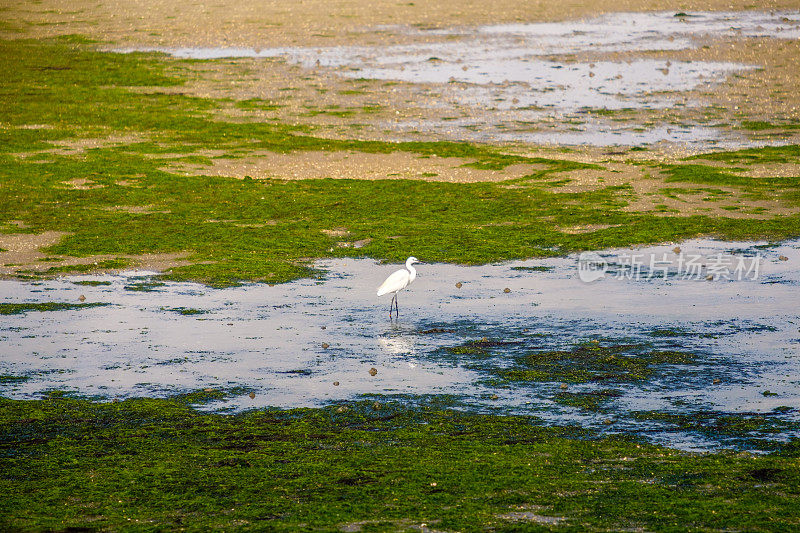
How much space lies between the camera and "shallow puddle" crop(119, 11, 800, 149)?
23.4 meters

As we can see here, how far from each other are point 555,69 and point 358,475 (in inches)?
970

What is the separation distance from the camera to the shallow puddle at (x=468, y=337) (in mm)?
10219

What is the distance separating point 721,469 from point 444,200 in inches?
412

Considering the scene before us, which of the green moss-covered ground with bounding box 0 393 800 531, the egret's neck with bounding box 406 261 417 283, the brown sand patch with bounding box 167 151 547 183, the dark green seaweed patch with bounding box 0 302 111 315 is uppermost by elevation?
the brown sand patch with bounding box 167 151 547 183

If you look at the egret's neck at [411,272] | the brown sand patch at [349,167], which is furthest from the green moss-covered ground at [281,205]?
the egret's neck at [411,272]

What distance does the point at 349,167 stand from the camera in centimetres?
2056

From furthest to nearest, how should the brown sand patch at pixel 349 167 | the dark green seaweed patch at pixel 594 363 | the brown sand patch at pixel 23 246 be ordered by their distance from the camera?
the brown sand patch at pixel 349 167 < the brown sand patch at pixel 23 246 < the dark green seaweed patch at pixel 594 363

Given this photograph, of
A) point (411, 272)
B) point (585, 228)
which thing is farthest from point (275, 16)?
point (411, 272)

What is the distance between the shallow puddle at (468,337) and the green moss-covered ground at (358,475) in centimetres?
55

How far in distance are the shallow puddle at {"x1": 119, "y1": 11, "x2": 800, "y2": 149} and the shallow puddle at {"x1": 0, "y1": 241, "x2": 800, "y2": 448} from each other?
8.29 metres

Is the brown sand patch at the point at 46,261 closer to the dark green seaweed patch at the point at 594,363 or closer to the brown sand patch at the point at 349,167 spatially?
the brown sand patch at the point at 349,167

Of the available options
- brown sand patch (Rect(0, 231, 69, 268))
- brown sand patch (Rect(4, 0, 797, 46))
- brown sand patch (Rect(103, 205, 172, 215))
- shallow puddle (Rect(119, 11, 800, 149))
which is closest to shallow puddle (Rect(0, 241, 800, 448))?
brown sand patch (Rect(0, 231, 69, 268))

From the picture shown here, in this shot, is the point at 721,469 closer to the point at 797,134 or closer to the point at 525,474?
the point at 525,474

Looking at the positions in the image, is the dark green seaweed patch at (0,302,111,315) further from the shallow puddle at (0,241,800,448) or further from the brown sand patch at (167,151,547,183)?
the brown sand patch at (167,151,547,183)
